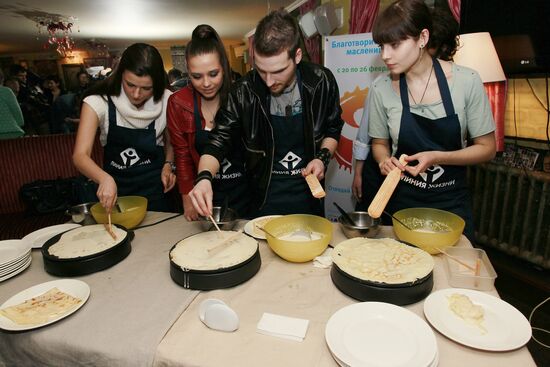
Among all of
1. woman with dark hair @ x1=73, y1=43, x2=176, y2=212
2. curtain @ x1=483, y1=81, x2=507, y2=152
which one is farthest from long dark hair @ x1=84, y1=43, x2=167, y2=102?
curtain @ x1=483, y1=81, x2=507, y2=152

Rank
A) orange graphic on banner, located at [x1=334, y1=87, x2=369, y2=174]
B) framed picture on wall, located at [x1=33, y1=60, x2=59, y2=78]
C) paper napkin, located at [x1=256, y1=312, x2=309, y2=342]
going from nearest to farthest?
1. paper napkin, located at [x1=256, y1=312, x2=309, y2=342]
2. orange graphic on banner, located at [x1=334, y1=87, x2=369, y2=174]
3. framed picture on wall, located at [x1=33, y1=60, x2=59, y2=78]

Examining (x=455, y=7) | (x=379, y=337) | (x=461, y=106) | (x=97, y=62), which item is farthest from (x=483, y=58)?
(x=97, y=62)

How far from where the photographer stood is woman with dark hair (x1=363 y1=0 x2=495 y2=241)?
155 centimetres

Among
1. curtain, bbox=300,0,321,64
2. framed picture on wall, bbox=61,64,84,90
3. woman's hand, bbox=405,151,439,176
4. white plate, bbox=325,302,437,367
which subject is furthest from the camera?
framed picture on wall, bbox=61,64,84,90

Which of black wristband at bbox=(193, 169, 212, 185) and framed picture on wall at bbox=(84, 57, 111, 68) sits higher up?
framed picture on wall at bbox=(84, 57, 111, 68)

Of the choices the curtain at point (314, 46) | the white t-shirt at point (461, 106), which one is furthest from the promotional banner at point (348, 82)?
the white t-shirt at point (461, 106)

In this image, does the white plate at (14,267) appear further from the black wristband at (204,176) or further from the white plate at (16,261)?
the black wristband at (204,176)

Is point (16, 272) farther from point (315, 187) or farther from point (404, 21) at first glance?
point (404, 21)

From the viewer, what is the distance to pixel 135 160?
7.11 ft

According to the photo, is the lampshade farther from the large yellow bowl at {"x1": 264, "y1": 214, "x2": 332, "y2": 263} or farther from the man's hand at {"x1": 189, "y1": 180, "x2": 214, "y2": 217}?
the man's hand at {"x1": 189, "y1": 180, "x2": 214, "y2": 217}

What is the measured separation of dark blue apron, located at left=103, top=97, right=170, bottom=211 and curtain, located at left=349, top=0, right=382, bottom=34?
2.11 m

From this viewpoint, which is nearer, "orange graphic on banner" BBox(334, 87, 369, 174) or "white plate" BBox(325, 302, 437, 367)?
"white plate" BBox(325, 302, 437, 367)

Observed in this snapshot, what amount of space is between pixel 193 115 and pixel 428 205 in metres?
1.33

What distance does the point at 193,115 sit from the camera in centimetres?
202
